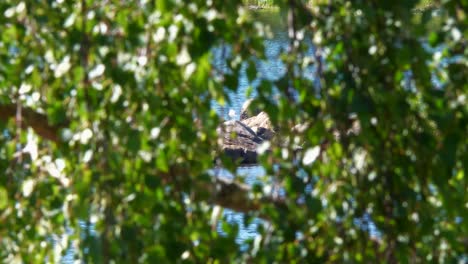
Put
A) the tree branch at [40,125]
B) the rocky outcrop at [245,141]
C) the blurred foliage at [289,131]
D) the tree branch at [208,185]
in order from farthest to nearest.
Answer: the rocky outcrop at [245,141], the tree branch at [40,125], the tree branch at [208,185], the blurred foliage at [289,131]

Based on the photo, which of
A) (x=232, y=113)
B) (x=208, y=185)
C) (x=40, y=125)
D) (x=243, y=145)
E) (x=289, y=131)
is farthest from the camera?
(x=232, y=113)

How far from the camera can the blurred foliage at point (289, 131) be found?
1.69 meters

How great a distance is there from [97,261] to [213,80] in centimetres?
35

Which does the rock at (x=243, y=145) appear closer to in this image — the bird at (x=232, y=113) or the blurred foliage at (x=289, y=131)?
the bird at (x=232, y=113)

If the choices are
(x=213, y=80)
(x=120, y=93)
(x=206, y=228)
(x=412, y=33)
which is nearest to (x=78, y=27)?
(x=120, y=93)

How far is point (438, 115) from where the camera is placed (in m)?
1.65

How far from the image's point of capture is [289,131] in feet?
6.03

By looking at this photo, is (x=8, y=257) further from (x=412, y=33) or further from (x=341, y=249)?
(x=412, y=33)

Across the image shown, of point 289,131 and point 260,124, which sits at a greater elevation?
point 289,131

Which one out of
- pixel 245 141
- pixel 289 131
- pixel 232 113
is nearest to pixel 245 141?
pixel 245 141

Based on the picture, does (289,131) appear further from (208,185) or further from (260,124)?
(260,124)

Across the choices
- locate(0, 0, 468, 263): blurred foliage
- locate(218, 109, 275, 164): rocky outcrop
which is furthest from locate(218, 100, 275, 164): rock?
locate(0, 0, 468, 263): blurred foliage

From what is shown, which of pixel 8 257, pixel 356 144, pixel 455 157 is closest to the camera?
pixel 455 157

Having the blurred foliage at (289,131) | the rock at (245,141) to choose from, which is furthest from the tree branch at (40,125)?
the rock at (245,141)
